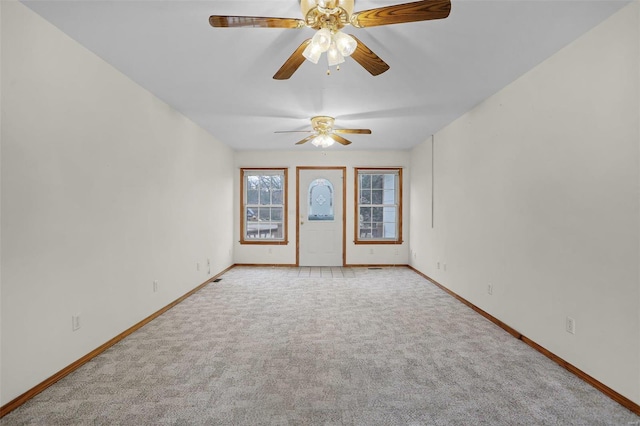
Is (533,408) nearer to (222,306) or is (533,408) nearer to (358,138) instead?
(222,306)

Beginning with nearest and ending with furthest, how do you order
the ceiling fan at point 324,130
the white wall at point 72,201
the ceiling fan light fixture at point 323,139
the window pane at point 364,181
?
1. the white wall at point 72,201
2. the ceiling fan at point 324,130
3. the ceiling fan light fixture at point 323,139
4. the window pane at point 364,181

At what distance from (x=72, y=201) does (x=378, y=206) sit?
5.22m

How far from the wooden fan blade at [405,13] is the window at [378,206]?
4.87m

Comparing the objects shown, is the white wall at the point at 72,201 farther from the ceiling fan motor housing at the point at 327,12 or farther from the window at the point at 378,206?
the window at the point at 378,206

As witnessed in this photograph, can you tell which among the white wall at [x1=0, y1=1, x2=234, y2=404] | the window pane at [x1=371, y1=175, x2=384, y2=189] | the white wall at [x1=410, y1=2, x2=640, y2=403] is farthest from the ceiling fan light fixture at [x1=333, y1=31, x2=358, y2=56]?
the window pane at [x1=371, y1=175, x2=384, y2=189]

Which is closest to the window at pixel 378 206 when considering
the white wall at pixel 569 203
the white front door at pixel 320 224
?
the white front door at pixel 320 224

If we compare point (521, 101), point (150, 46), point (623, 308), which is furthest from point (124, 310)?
point (521, 101)

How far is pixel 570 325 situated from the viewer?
90.4 inches

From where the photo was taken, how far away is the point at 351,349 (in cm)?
260

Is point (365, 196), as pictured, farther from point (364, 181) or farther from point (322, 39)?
point (322, 39)

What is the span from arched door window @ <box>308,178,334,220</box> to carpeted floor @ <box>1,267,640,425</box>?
120 inches

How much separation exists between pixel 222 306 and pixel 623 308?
3.61 metres

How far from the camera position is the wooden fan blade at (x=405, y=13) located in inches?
57.5

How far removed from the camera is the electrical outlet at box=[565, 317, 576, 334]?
7.42ft
